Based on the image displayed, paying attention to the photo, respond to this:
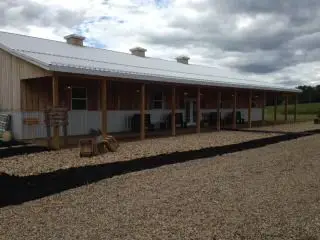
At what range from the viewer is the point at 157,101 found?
1977cm

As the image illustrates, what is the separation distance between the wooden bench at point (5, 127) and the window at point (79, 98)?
253 cm

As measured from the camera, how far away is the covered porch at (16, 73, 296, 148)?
13875 mm

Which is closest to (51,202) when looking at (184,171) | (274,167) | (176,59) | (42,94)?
(184,171)

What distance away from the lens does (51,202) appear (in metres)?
5.56

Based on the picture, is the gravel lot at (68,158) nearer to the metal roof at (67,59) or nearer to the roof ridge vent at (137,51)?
the metal roof at (67,59)

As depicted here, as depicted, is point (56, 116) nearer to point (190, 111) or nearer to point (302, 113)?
point (190, 111)

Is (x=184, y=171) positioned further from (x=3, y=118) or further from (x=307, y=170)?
(x=3, y=118)

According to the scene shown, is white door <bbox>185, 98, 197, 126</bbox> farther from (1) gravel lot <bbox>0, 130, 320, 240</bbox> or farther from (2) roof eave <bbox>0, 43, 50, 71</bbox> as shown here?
(1) gravel lot <bbox>0, 130, 320, 240</bbox>

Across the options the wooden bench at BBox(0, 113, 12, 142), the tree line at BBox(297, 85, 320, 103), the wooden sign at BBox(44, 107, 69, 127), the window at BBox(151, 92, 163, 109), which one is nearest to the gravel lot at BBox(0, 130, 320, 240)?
the wooden sign at BBox(44, 107, 69, 127)

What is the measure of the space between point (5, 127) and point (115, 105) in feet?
16.3

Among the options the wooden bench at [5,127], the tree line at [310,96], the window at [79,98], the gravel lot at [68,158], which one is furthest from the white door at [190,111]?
the tree line at [310,96]

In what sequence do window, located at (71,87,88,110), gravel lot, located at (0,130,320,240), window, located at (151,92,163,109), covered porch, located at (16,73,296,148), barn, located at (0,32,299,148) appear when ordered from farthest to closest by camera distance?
window, located at (151,92,163,109) → window, located at (71,87,88,110) → covered porch, located at (16,73,296,148) → barn, located at (0,32,299,148) → gravel lot, located at (0,130,320,240)

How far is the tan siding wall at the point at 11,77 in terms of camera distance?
13.4 metres

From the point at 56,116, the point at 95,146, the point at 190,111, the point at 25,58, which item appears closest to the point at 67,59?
the point at 25,58
